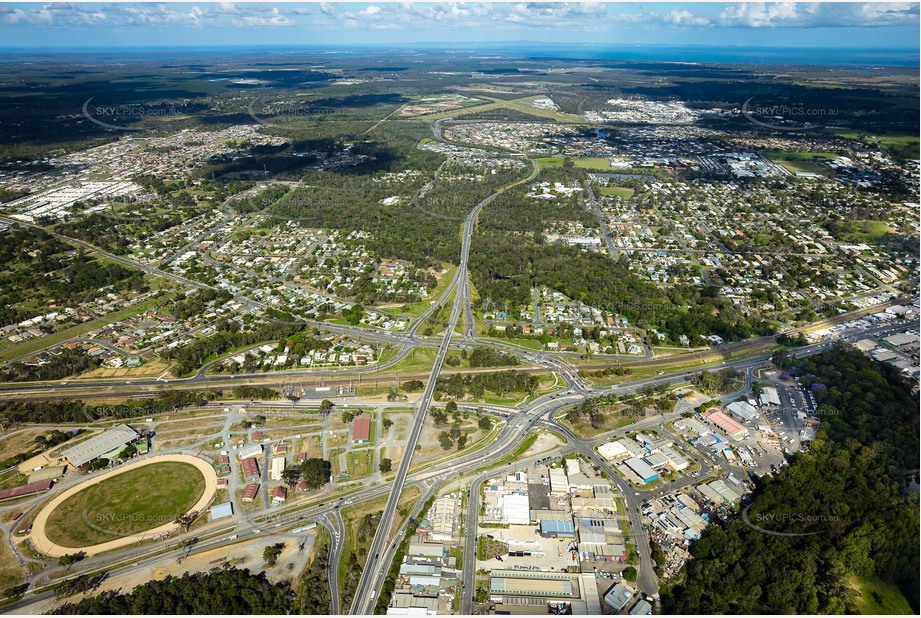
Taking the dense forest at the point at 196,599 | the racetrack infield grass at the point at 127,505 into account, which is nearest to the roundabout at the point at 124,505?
the racetrack infield grass at the point at 127,505

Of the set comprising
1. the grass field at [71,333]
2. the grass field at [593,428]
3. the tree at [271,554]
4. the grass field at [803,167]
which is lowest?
the tree at [271,554]

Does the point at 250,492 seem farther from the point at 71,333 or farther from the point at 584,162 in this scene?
the point at 584,162

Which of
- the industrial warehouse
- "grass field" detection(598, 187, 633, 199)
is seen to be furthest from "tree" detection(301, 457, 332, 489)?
"grass field" detection(598, 187, 633, 199)

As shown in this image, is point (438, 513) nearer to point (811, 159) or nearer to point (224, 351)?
point (224, 351)

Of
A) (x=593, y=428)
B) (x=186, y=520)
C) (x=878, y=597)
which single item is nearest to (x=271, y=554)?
(x=186, y=520)

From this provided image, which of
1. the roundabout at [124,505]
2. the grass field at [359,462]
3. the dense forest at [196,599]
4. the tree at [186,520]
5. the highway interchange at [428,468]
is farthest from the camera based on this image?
the grass field at [359,462]

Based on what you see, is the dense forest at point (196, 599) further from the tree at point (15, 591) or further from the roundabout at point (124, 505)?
the roundabout at point (124, 505)
